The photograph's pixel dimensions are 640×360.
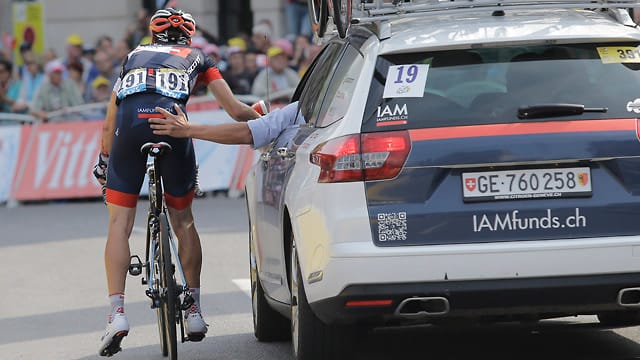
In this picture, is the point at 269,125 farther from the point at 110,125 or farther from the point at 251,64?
the point at 251,64

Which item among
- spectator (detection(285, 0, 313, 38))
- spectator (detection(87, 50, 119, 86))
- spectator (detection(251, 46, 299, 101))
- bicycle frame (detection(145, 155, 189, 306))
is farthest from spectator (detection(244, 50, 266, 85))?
bicycle frame (detection(145, 155, 189, 306))

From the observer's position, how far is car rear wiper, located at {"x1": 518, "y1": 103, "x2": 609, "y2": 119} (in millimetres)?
6863

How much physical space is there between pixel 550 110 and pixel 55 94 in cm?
1625

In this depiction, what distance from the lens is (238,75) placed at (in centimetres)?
2216

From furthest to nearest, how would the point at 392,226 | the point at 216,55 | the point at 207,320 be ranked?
the point at 216,55
the point at 207,320
the point at 392,226

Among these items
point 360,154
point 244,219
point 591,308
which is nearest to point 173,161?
point 360,154

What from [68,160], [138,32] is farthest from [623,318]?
[138,32]

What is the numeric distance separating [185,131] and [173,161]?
13.5 inches

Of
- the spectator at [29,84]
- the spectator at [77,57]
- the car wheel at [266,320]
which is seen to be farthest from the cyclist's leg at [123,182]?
the spectator at [77,57]

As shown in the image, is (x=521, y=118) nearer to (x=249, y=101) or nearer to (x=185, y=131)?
(x=185, y=131)

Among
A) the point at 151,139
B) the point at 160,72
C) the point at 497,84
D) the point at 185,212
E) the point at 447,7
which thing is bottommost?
the point at 185,212

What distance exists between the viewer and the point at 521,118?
687cm

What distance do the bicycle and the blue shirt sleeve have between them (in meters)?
0.46

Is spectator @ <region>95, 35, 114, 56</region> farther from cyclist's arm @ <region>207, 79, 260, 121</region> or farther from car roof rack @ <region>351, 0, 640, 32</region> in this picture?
car roof rack @ <region>351, 0, 640, 32</region>
